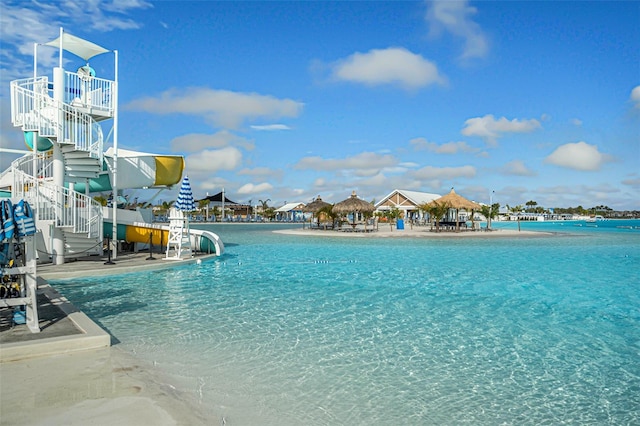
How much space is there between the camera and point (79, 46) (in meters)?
13.9

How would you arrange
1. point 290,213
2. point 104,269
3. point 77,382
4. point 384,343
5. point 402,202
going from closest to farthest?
point 77,382, point 384,343, point 104,269, point 402,202, point 290,213

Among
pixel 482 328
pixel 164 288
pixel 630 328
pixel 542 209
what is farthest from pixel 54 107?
pixel 542 209

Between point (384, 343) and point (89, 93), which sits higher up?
point (89, 93)

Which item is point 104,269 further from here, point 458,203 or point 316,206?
point 458,203

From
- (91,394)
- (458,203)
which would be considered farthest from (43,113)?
(458,203)

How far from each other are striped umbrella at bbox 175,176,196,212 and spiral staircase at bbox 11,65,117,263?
7.88 ft

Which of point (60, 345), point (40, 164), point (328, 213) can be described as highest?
point (40, 164)

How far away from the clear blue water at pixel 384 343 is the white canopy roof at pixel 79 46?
7583 millimetres

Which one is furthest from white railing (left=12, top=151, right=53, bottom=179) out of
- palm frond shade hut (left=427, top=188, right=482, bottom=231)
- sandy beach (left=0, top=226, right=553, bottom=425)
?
palm frond shade hut (left=427, top=188, right=482, bottom=231)

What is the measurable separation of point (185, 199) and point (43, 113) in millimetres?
4629

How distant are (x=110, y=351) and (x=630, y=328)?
782 cm

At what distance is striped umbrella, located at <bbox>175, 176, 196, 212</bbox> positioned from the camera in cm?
1445

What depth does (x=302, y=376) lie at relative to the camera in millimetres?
4789

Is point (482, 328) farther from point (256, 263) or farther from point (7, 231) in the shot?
point (256, 263)
